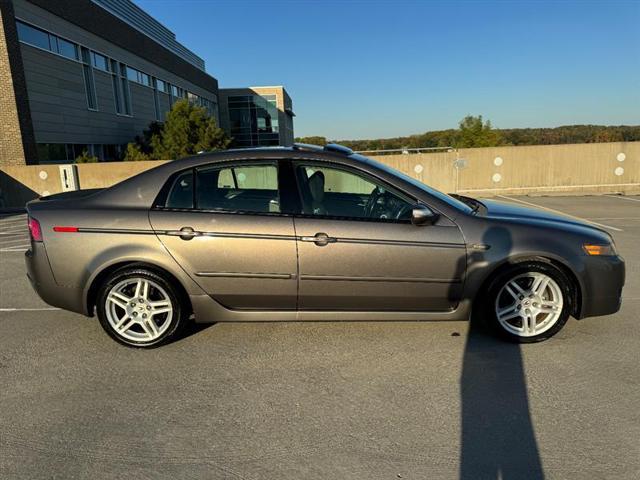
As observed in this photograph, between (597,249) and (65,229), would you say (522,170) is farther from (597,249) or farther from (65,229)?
(65,229)

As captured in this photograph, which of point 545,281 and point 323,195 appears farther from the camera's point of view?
point 323,195

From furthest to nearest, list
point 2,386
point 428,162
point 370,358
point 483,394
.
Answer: point 428,162
point 370,358
point 2,386
point 483,394

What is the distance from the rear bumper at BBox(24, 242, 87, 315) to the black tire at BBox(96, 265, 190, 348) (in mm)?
181

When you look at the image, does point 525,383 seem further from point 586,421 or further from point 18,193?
point 18,193

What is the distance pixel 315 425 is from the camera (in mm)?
2404

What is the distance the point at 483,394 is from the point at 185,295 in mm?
2355

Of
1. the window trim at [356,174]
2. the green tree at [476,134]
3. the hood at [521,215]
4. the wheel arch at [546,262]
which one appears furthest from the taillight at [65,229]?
the green tree at [476,134]

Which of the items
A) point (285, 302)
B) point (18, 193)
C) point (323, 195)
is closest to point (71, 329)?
point (285, 302)

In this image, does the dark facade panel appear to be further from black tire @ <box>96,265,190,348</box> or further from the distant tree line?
black tire @ <box>96,265,190,348</box>

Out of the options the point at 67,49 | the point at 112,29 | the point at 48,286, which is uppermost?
the point at 112,29

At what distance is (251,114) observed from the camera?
53.6 m

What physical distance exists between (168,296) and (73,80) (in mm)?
23104

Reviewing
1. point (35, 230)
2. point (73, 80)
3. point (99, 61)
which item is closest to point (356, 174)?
point (35, 230)

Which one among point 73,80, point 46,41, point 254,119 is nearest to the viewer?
point 46,41
